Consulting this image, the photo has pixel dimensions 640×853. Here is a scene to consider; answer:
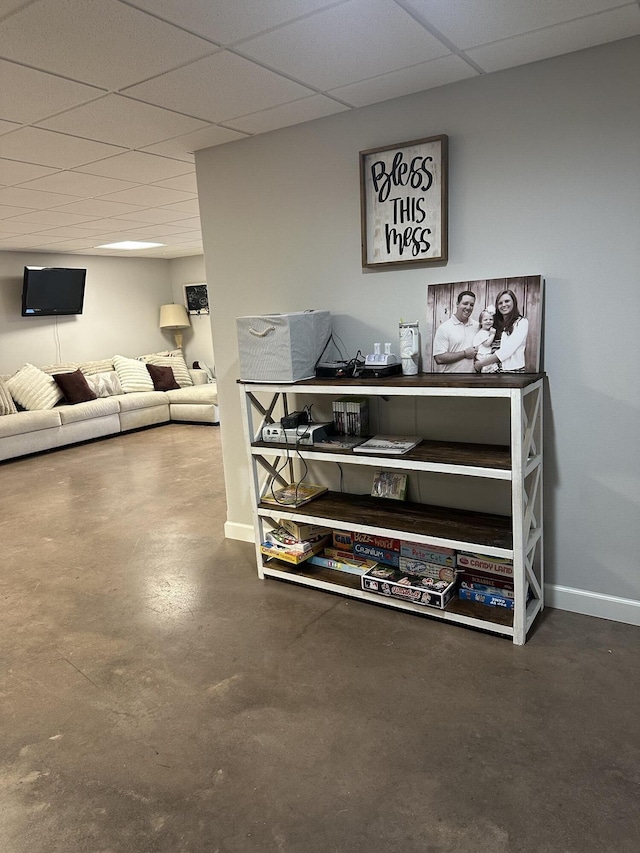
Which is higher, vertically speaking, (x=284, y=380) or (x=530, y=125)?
(x=530, y=125)

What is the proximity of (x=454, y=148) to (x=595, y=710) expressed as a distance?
2.26m

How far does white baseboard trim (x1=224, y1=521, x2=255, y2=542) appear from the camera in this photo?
3.73 m

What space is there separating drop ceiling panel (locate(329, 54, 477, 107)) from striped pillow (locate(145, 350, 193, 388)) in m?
6.13

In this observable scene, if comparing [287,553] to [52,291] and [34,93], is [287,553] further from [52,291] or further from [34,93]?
[52,291]

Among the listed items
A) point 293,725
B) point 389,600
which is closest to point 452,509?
point 389,600

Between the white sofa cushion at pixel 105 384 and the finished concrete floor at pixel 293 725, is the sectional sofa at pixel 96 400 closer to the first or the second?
the white sofa cushion at pixel 105 384

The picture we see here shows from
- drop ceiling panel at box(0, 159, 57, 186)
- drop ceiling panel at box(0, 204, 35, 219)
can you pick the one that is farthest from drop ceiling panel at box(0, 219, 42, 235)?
drop ceiling panel at box(0, 159, 57, 186)

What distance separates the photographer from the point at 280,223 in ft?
10.5

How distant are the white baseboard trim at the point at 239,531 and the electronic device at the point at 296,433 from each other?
86 cm

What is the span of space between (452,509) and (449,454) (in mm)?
397

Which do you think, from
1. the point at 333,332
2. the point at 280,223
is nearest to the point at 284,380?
the point at 333,332

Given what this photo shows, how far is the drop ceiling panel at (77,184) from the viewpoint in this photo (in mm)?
3707

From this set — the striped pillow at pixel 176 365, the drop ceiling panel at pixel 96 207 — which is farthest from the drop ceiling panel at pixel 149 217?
the striped pillow at pixel 176 365

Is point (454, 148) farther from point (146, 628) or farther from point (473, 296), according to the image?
point (146, 628)
